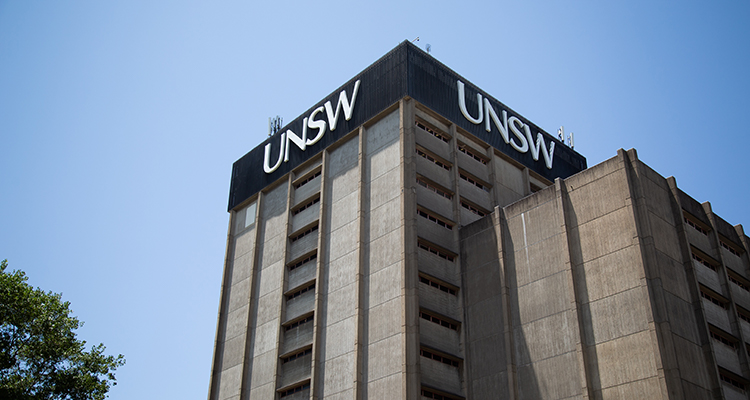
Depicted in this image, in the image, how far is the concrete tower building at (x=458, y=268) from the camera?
148 ft

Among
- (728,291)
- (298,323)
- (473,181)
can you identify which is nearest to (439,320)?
(298,323)

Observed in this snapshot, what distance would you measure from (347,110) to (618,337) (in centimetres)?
3320

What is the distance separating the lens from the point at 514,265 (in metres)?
52.2

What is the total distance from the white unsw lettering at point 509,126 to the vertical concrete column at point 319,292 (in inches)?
563

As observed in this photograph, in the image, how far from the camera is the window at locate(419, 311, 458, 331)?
5250 centimetres

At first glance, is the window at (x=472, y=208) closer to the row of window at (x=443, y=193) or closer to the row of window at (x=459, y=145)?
the row of window at (x=443, y=193)

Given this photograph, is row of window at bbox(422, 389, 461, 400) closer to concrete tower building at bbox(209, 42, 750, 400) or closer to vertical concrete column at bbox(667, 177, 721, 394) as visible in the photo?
concrete tower building at bbox(209, 42, 750, 400)

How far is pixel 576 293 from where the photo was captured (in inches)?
1843

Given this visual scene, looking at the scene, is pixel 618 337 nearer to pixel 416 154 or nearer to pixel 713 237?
pixel 713 237

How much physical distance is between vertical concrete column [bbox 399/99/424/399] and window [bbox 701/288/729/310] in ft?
69.9

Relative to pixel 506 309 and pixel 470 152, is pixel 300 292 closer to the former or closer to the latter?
pixel 506 309

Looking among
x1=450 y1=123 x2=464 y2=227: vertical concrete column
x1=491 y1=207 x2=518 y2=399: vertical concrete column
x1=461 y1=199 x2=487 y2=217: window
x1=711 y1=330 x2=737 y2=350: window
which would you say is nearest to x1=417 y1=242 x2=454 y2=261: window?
x1=450 y1=123 x2=464 y2=227: vertical concrete column

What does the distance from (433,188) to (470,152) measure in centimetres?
753

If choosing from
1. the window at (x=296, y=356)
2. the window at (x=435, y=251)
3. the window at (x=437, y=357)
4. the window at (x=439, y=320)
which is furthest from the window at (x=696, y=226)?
the window at (x=296, y=356)
